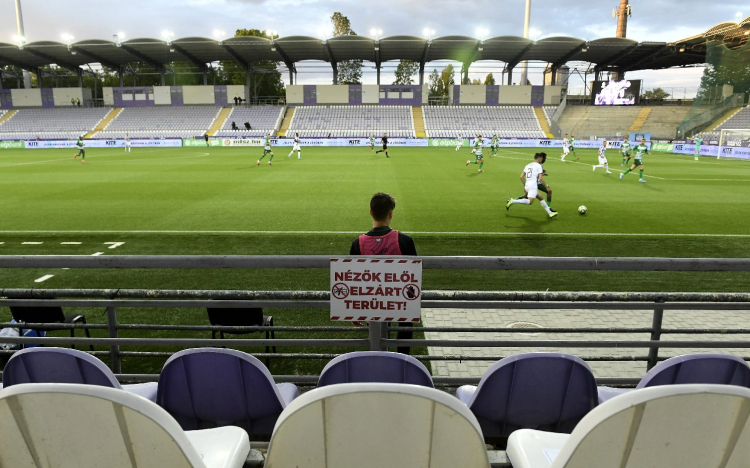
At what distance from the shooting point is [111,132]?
62.2 m

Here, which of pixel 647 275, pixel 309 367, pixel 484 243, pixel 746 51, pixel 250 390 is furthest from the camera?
pixel 746 51

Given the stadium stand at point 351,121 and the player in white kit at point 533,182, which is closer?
the player in white kit at point 533,182

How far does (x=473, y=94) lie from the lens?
6850 centimetres

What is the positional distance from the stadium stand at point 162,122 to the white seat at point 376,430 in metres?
65.6

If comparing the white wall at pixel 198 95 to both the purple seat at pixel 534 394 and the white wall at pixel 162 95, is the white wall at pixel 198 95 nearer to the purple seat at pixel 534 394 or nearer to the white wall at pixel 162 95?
the white wall at pixel 162 95

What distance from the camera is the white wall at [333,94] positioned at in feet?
223

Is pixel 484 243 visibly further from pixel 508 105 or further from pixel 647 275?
pixel 508 105

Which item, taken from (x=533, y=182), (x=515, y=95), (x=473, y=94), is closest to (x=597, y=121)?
(x=515, y=95)

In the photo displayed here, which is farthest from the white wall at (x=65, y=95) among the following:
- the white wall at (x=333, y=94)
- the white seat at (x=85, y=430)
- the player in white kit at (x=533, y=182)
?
the white seat at (x=85, y=430)

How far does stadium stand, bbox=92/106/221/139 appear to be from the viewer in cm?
6191

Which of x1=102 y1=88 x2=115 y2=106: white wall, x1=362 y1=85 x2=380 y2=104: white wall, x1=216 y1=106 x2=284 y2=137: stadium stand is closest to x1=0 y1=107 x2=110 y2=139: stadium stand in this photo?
x1=102 y1=88 x2=115 y2=106: white wall

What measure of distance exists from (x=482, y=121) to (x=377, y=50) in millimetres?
16815

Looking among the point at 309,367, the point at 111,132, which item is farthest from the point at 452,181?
the point at 111,132

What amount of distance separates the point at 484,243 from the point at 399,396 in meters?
10.1
